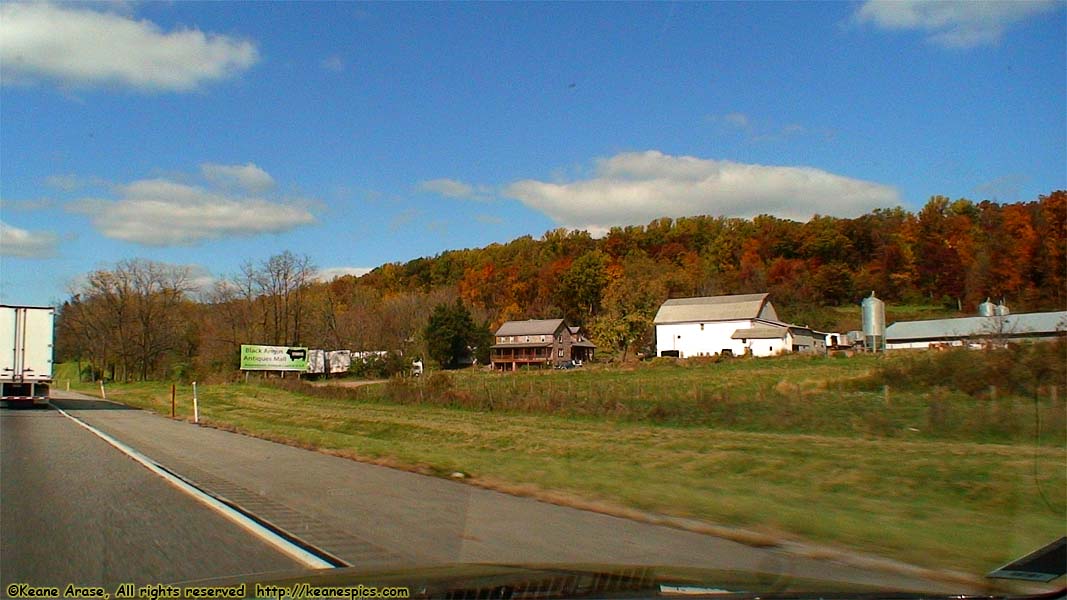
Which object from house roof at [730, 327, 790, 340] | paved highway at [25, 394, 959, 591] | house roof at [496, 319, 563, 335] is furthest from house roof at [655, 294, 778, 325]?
paved highway at [25, 394, 959, 591]

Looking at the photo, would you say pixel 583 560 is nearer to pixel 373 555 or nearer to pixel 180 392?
pixel 373 555

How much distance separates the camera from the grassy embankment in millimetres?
9953

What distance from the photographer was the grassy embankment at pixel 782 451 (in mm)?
9953

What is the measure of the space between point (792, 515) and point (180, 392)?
53.9m

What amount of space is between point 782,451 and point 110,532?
13.1 metres

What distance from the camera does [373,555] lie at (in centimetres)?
775

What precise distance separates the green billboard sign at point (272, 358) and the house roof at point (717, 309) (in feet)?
154

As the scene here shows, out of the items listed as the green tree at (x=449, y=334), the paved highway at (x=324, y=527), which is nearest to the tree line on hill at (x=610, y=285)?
the green tree at (x=449, y=334)

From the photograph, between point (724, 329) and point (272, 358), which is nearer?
point (272, 358)

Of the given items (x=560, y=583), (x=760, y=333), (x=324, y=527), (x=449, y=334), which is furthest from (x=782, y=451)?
(x=449, y=334)

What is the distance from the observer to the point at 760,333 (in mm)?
91938

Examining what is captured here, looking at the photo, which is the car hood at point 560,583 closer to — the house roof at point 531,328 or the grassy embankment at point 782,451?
the grassy embankment at point 782,451

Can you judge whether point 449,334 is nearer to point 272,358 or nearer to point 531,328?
point 531,328

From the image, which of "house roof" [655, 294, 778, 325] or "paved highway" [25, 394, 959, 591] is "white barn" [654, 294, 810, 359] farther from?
"paved highway" [25, 394, 959, 591]
